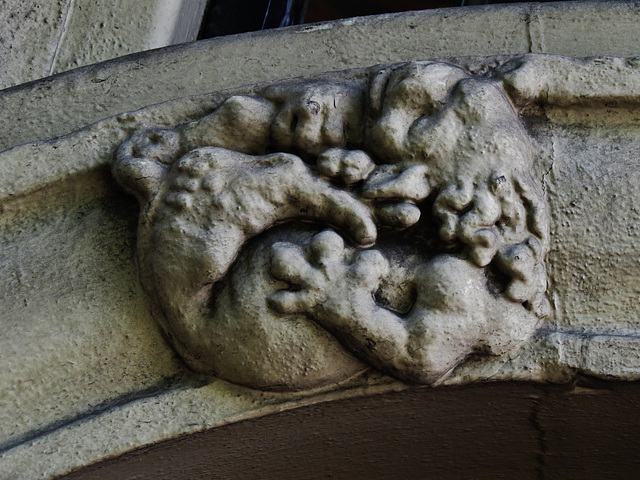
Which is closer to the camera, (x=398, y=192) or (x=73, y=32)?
(x=398, y=192)

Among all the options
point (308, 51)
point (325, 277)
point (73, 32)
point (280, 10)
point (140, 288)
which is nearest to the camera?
point (325, 277)

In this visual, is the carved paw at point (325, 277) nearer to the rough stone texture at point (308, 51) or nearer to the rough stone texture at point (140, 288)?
the rough stone texture at point (140, 288)

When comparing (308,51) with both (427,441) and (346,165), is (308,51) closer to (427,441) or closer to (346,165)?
(346,165)

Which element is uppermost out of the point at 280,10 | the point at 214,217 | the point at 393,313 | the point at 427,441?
the point at 280,10

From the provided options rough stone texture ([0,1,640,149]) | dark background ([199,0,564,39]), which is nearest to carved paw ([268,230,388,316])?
rough stone texture ([0,1,640,149])

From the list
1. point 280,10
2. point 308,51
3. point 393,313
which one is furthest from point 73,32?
point 393,313

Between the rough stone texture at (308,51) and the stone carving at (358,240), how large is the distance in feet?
0.71

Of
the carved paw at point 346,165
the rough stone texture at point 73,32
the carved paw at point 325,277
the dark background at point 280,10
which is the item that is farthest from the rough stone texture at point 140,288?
the dark background at point 280,10

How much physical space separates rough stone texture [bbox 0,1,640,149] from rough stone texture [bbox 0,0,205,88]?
0.27 meters

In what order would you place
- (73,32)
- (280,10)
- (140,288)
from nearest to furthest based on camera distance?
(140,288), (73,32), (280,10)

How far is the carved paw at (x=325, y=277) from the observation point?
927 millimetres

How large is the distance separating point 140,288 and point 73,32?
2.45 ft

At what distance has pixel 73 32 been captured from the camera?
1565mm

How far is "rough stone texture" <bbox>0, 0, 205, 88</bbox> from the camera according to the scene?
1.54 meters
